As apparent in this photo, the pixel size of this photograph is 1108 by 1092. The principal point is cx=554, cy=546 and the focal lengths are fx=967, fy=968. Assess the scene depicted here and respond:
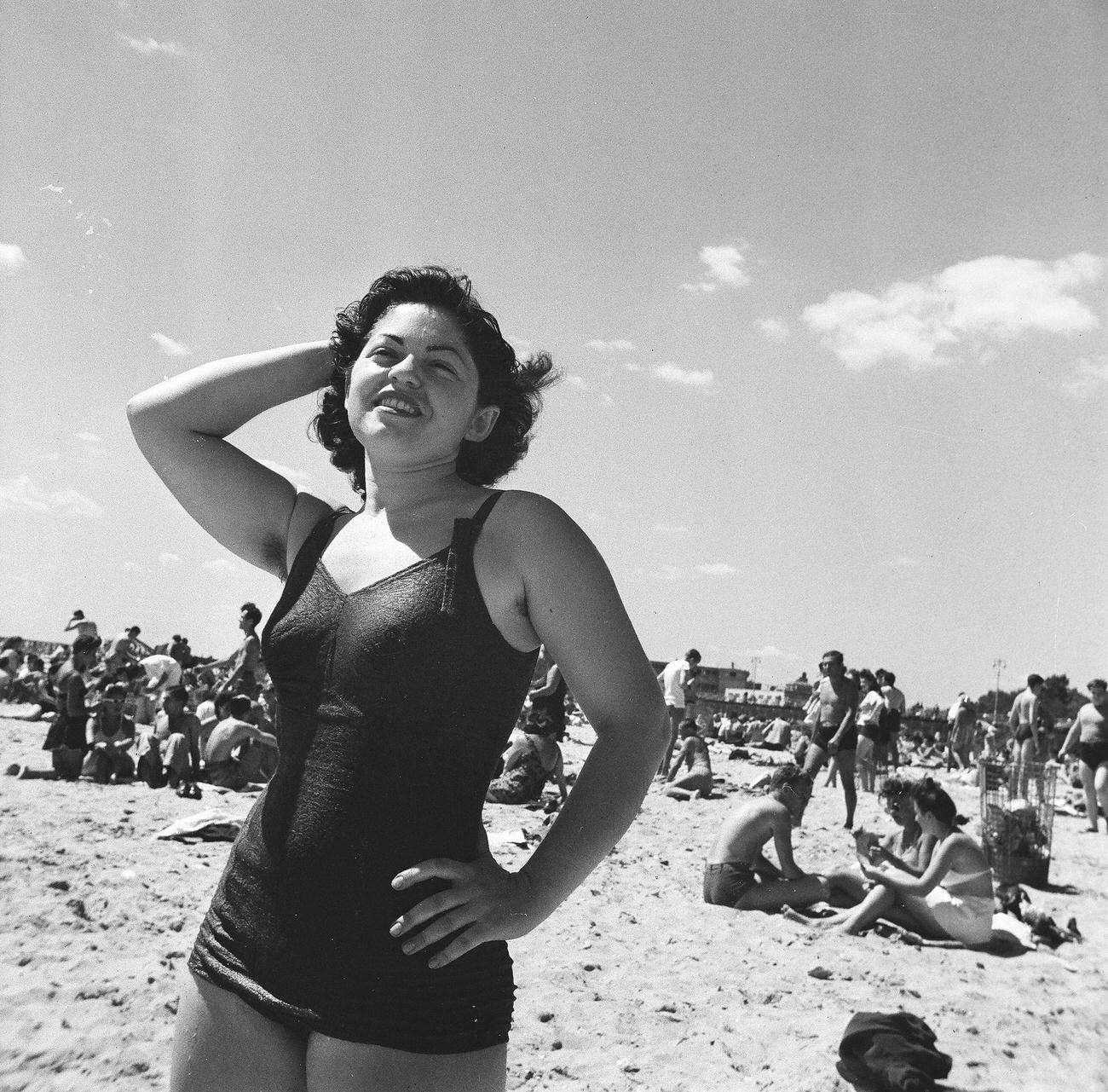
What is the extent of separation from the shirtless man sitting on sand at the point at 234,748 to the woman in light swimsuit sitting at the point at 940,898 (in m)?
5.29

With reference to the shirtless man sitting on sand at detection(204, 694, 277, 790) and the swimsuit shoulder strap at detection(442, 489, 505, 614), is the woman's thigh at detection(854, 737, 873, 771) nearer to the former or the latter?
the shirtless man sitting on sand at detection(204, 694, 277, 790)

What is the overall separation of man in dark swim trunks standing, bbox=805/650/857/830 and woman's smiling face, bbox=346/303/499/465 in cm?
840

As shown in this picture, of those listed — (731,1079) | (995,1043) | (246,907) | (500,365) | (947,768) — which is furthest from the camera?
(947,768)

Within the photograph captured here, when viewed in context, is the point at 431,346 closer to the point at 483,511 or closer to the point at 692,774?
the point at 483,511

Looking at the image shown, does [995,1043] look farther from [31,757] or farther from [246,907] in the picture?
[31,757]

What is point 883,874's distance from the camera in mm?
5859

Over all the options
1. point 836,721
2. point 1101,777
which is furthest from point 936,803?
point 1101,777

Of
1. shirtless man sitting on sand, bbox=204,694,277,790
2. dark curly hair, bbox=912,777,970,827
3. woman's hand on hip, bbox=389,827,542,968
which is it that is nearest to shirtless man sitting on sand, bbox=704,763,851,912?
dark curly hair, bbox=912,777,970,827

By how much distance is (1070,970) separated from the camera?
17.3 feet

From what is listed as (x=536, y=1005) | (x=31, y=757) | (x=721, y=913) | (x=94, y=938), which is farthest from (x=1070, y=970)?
(x=31, y=757)

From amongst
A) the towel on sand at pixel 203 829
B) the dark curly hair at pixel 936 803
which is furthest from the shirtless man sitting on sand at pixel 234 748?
the dark curly hair at pixel 936 803

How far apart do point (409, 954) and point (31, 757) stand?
10.4 metres

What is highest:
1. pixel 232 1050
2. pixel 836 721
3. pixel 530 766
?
pixel 836 721

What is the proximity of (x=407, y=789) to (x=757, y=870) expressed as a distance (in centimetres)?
573
